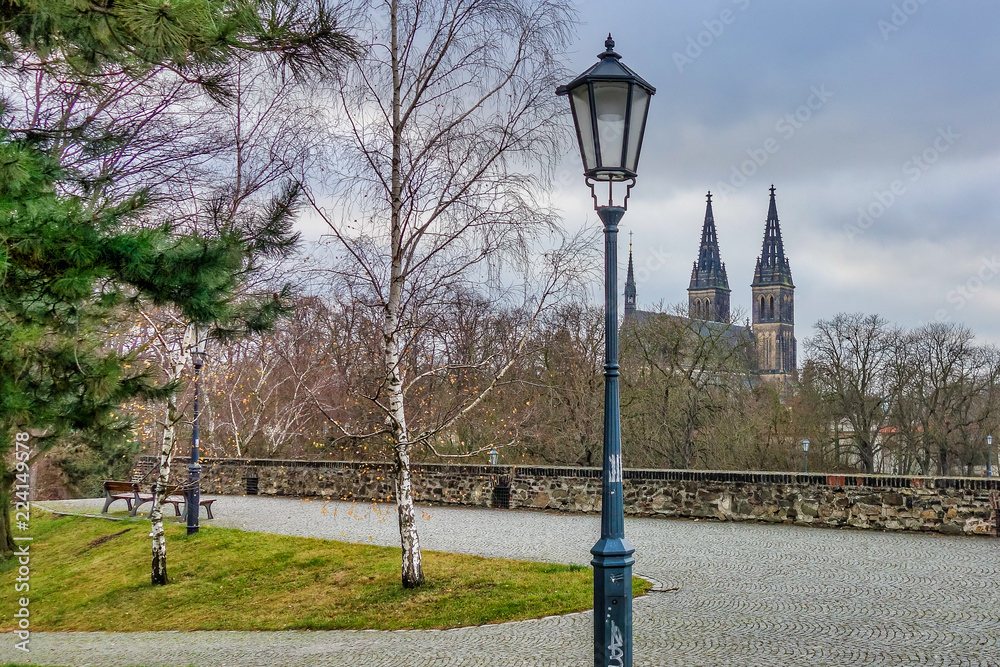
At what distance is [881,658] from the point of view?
6.29 m

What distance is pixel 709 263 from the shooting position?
127 meters

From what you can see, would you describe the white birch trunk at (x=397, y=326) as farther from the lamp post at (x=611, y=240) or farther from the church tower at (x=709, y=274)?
the church tower at (x=709, y=274)

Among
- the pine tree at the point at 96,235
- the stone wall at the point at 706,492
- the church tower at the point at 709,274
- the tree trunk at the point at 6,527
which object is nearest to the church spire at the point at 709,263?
the church tower at the point at 709,274

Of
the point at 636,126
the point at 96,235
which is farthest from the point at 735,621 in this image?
the point at 96,235

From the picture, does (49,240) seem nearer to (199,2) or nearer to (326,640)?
(199,2)

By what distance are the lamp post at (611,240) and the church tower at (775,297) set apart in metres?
129

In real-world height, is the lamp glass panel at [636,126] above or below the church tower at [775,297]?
below

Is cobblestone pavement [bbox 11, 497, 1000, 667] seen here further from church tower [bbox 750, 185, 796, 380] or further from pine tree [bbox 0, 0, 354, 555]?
church tower [bbox 750, 185, 796, 380]

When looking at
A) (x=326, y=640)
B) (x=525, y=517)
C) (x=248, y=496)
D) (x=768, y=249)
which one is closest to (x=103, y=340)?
(x=326, y=640)

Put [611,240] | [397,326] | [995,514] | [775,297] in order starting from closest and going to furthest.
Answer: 1. [611,240]
2. [397,326]
3. [995,514]
4. [775,297]

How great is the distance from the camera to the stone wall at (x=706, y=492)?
1275cm

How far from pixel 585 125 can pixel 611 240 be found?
658mm

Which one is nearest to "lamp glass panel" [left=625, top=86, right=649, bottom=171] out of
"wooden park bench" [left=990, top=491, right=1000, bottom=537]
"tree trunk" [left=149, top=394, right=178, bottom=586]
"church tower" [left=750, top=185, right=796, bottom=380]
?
"tree trunk" [left=149, top=394, right=178, bottom=586]

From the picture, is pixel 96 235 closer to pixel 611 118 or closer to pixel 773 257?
pixel 611 118
